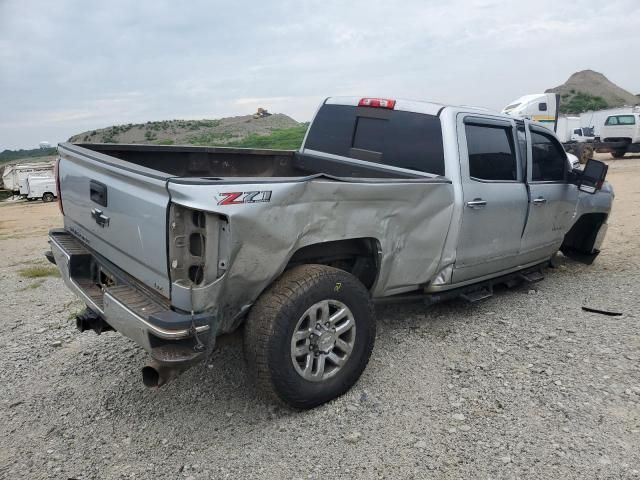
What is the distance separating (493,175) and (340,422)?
97.0 inches

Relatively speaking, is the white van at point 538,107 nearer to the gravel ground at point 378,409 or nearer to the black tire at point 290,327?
the gravel ground at point 378,409

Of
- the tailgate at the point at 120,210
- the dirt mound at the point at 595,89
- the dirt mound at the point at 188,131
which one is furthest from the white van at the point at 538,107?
the dirt mound at the point at 595,89

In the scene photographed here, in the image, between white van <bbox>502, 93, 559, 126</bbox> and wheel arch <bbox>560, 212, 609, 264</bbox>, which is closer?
wheel arch <bbox>560, 212, 609, 264</bbox>

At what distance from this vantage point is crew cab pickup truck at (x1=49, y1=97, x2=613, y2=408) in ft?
8.59

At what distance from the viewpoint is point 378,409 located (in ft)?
10.5

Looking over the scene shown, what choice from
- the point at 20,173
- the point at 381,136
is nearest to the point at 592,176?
the point at 381,136

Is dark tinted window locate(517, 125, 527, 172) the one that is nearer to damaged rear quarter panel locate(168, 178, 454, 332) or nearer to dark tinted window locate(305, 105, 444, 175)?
dark tinted window locate(305, 105, 444, 175)

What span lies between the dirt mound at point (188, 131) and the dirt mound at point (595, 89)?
35567 mm

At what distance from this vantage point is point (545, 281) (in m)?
5.75

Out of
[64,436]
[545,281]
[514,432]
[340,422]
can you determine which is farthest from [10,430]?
[545,281]

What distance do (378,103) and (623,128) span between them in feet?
86.9

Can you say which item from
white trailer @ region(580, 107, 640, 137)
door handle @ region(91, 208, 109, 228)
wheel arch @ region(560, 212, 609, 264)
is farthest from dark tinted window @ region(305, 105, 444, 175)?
white trailer @ region(580, 107, 640, 137)

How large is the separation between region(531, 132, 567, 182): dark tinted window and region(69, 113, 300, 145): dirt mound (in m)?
50.6

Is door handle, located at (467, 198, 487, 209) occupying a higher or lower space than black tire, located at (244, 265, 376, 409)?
higher
